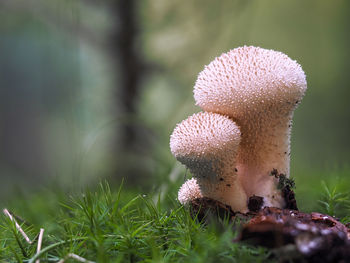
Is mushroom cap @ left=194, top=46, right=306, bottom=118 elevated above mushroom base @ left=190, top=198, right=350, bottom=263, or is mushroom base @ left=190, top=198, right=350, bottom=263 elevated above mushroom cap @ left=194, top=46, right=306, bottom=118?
mushroom cap @ left=194, top=46, right=306, bottom=118

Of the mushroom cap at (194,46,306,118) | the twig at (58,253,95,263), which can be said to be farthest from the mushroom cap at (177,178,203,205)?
the twig at (58,253,95,263)

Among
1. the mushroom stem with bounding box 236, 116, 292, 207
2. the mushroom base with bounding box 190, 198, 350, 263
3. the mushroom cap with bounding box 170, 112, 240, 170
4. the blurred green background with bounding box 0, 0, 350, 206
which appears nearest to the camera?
the mushroom base with bounding box 190, 198, 350, 263

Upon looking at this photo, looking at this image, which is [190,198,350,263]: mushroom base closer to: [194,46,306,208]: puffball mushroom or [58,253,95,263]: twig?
[194,46,306,208]: puffball mushroom

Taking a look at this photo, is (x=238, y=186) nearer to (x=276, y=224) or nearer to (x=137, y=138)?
(x=276, y=224)

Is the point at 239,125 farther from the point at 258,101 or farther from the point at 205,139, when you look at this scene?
the point at 205,139

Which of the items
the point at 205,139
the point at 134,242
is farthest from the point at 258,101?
the point at 134,242

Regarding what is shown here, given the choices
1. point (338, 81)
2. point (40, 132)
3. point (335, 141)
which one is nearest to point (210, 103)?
point (338, 81)
